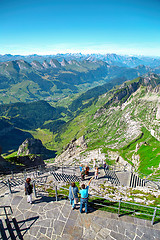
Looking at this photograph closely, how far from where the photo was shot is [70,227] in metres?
11.7

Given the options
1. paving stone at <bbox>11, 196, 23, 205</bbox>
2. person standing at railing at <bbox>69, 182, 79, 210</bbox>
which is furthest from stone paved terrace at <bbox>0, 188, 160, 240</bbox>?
person standing at railing at <bbox>69, 182, 79, 210</bbox>

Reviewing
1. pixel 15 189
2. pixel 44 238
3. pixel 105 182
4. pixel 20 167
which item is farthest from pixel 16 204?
pixel 20 167

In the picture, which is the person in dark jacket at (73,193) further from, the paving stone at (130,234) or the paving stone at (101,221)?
the paving stone at (130,234)

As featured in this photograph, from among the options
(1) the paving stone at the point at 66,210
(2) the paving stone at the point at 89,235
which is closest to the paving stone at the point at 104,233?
(2) the paving stone at the point at 89,235

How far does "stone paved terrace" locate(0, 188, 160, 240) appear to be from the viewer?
10.9 m

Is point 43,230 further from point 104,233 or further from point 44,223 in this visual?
point 104,233

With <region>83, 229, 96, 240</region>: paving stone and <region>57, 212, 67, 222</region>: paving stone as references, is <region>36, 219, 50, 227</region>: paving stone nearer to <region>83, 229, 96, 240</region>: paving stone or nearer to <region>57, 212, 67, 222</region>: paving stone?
<region>57, 212, 67, 222</region>: paving stone

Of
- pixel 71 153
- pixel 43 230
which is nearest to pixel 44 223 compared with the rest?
pixel 43 230

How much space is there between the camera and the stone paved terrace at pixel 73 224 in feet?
35.8

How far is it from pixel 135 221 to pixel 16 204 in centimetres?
1130

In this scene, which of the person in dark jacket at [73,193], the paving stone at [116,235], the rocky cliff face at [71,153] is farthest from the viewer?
the rocky cliff face at [71,153]

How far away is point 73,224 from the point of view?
469 inches

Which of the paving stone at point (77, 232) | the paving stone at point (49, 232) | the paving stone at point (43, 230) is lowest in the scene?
the paving stone at point (77, 232)

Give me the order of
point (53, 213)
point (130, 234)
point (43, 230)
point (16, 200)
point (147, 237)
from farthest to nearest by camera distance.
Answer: point (16, 200) < point (53, 213) < point (43, 230) < point (130, 234) < point (147, 237)
